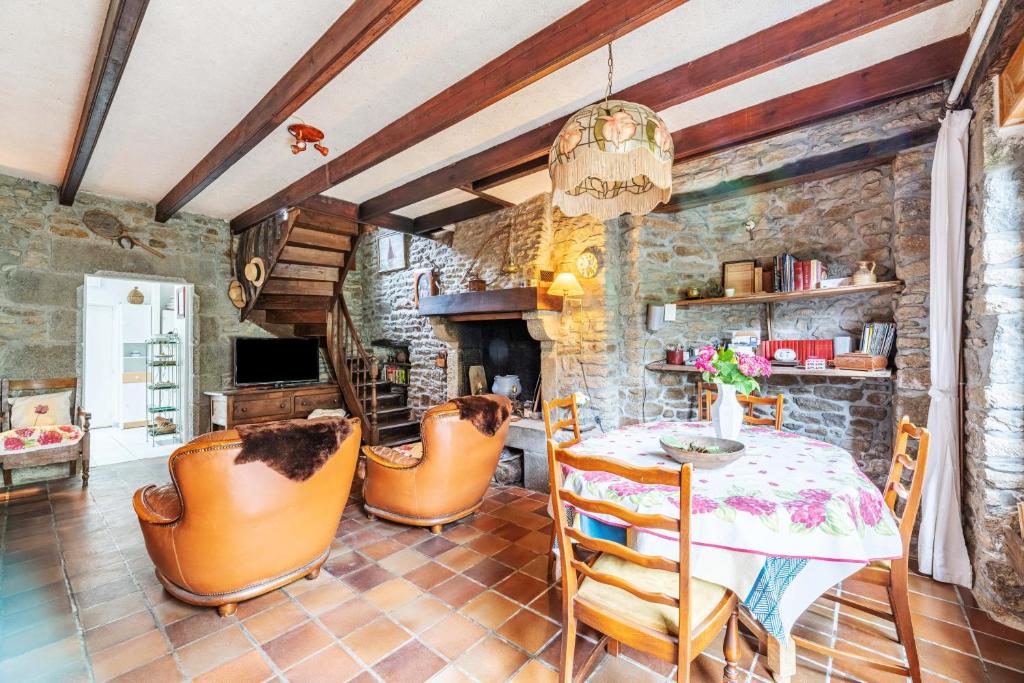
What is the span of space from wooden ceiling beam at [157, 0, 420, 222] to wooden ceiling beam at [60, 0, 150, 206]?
623mm

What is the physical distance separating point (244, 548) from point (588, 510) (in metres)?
1.69

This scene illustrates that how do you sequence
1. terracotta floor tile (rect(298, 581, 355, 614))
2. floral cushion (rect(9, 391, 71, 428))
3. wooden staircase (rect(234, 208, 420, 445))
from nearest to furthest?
terracotta floor tile (rect(298, 581, 355, 614))
floral cushion (rect(9, 391, 71, 428))
wooden staircase (rect(234, 208, 420, 445))

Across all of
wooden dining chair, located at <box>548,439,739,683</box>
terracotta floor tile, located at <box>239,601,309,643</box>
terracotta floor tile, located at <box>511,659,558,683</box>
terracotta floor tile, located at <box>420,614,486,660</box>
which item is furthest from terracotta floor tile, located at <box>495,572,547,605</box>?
terracotta floor tile, located at <box>239,601,309,643</box>

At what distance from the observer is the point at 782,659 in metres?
1.61

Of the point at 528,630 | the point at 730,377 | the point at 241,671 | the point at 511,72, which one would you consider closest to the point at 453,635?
the point at 528,630

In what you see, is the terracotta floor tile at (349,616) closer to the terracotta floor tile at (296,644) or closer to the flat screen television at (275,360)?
the terracotta floor tile at (296,644)

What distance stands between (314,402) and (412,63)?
455 cm

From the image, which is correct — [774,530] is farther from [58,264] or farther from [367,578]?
[58,264]

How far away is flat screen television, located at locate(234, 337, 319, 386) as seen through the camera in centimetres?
535

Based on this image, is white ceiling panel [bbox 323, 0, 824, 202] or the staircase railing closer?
white ceiling panel [bbox 323, 0, 824, 202]

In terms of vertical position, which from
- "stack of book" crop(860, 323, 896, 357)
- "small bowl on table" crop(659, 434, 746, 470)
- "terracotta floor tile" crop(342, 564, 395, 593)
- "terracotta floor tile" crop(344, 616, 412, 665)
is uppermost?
"stack of book" crop(860, 323, 896, 357)

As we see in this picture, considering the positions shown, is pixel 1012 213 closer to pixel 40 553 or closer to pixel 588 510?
pixel 588 510

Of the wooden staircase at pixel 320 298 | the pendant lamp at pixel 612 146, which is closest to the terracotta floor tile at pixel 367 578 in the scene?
the pendant lamp at pixel 612 146

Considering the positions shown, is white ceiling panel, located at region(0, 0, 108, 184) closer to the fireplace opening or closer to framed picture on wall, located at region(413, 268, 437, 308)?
framed picture on wall, located at region(413, 268, 437, 308)
